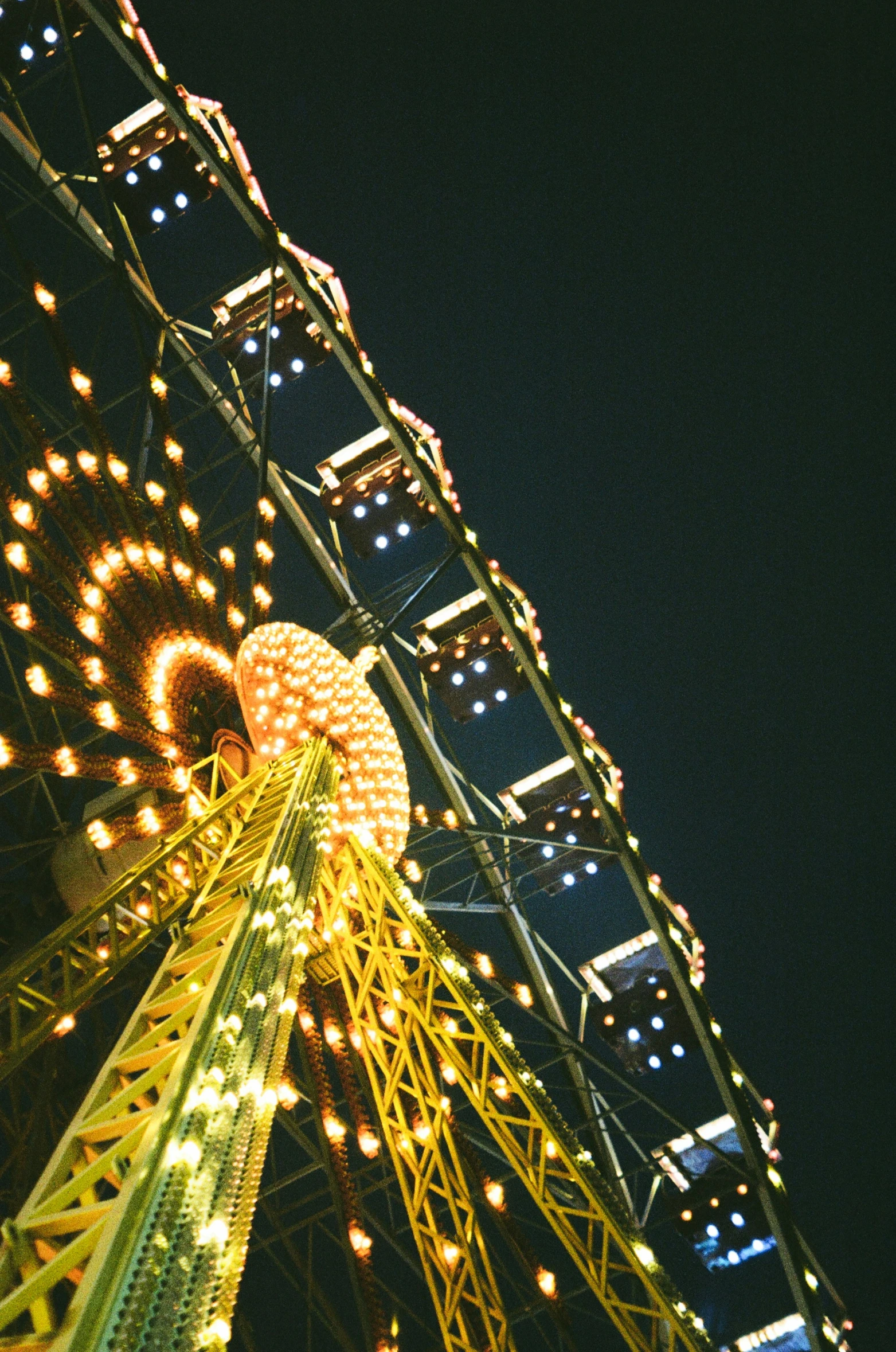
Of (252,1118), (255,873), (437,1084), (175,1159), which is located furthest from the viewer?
(437,1084)

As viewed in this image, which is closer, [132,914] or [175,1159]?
[175,1159]

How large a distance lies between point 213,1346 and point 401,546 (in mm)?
15383

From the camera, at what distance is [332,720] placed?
893cm

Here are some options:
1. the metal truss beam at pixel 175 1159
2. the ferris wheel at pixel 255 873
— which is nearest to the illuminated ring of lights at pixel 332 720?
the ferris wheel at pixel 255 873

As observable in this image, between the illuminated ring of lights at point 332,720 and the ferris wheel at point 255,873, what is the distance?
31mm

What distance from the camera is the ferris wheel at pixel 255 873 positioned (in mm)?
3617

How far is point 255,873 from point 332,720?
11.7 ft

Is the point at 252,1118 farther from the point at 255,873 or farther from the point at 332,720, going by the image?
the point at 332,720

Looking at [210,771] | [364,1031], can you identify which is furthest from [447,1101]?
[210,771]

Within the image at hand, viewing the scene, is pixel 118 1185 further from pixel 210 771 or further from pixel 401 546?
pixel 401 546

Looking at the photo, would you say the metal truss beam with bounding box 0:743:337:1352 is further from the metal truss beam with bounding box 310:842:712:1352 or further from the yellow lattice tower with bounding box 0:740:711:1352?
the metal truss beam with bounding box 310:842:712:1352

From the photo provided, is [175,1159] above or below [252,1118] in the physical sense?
above

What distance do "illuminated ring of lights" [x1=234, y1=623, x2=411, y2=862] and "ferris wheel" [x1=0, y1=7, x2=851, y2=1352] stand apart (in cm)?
3

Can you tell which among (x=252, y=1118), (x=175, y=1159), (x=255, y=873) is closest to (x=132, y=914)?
(x=255, y=873)
